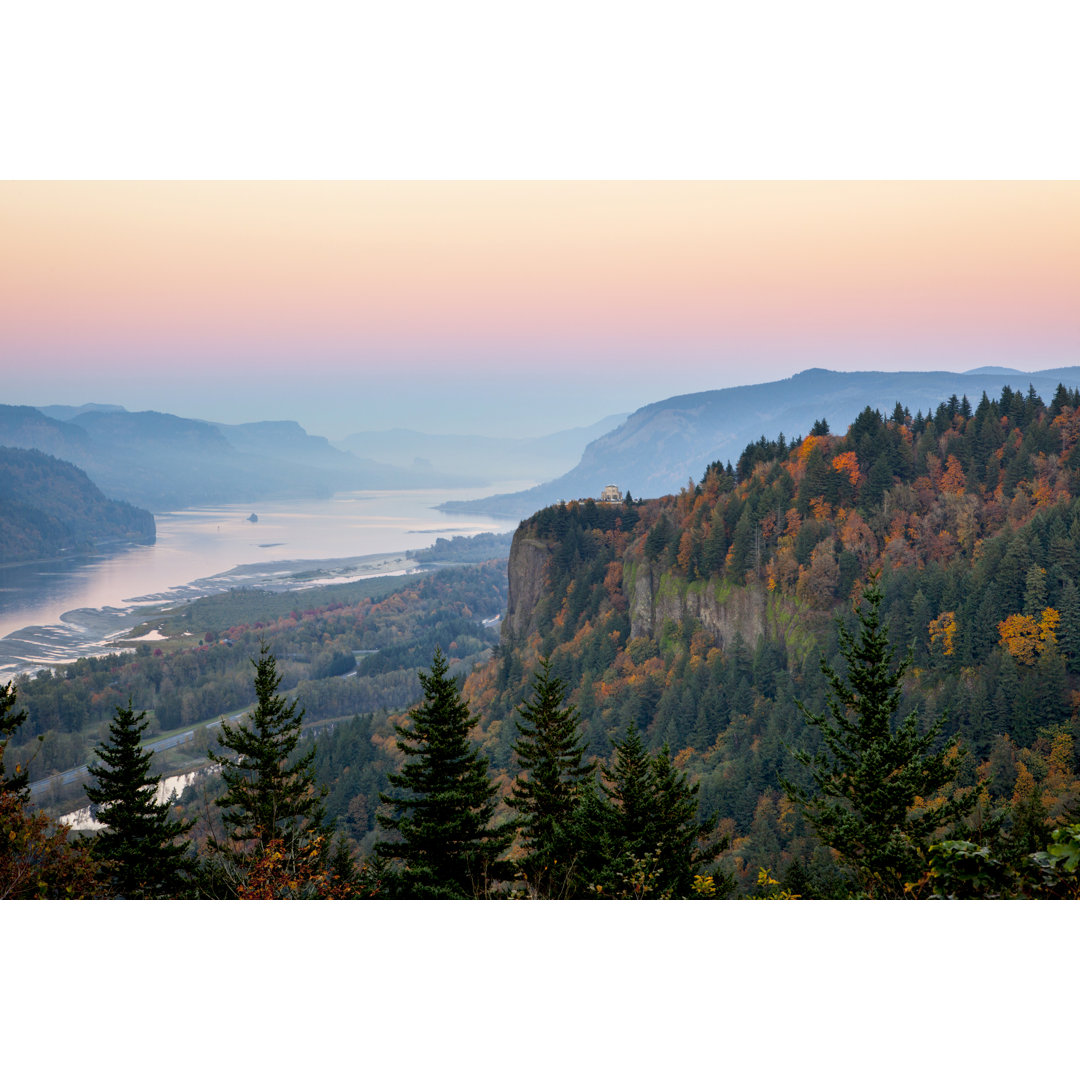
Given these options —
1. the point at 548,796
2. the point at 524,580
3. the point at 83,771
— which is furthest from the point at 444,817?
the point at 524,580

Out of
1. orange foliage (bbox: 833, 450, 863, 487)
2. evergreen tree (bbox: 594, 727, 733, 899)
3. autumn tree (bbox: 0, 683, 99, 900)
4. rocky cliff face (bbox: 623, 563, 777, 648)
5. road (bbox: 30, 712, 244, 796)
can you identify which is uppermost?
orange foliage (bbox: 833, 450, 863, 487)

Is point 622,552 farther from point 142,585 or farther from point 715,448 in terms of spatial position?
point 142,585

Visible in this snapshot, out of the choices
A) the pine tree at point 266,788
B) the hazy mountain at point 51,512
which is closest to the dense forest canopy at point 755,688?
the pine tree at point 266,788

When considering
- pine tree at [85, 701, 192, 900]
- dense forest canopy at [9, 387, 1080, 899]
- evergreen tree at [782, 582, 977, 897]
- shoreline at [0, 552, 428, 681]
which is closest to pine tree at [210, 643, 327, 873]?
dense forest canopy at [9, 387, 1080, 899]

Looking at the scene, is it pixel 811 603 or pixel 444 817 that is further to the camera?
pixel 811 603

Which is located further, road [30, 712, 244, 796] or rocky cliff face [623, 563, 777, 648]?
road [30, 712, 244, 796]

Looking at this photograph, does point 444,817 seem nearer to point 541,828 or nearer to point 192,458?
point 541,828

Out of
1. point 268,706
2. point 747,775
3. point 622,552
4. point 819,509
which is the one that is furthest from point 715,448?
point 268,706

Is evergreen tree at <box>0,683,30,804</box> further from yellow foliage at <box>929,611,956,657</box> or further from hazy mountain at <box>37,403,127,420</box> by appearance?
hazy mountain at <box>37,403,127,420</box>
